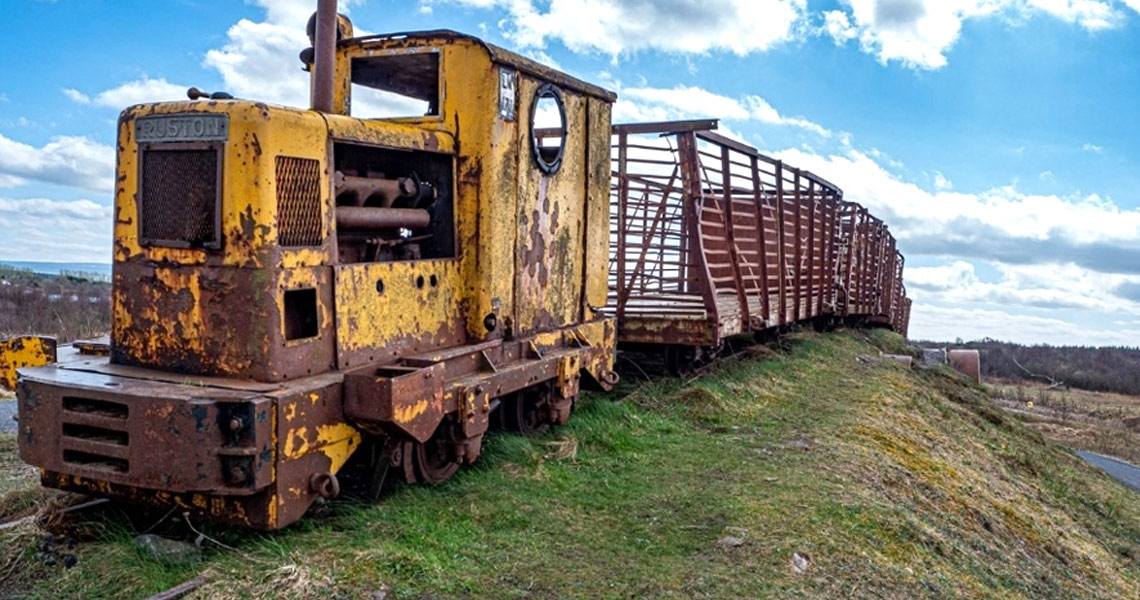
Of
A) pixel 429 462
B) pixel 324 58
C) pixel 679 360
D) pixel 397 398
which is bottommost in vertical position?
pixel 429 462

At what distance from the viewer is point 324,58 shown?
5.42 m

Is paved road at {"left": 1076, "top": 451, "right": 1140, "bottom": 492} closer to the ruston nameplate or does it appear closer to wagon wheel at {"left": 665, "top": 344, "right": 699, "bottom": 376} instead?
wagon wheel at {"left": 665, "top": 344, "right": 699, "bottom": 376}

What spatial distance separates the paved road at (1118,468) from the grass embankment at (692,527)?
7.88 m

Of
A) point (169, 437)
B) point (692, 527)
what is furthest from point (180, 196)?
point (692, 527)

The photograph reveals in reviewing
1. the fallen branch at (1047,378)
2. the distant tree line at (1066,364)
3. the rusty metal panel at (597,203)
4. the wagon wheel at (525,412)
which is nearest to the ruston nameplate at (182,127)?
the wagon wheel at (525,412)

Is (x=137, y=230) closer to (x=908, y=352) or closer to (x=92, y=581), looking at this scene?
(x=92, y=581)

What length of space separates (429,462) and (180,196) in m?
2.15

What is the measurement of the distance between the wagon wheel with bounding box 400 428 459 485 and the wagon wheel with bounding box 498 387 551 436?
1.05 m

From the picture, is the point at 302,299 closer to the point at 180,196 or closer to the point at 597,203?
the point at 180,196

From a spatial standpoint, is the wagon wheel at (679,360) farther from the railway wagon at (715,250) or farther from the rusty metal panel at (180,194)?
the rusty metal panel at (180,194)

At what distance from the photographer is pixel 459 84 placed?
592 cm

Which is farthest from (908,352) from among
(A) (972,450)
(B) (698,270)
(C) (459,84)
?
(C) (459,84)

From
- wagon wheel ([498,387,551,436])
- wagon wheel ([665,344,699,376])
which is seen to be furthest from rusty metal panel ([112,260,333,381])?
wagon wheel ([665,344,699,376])

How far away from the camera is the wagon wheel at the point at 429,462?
5.24 meters
